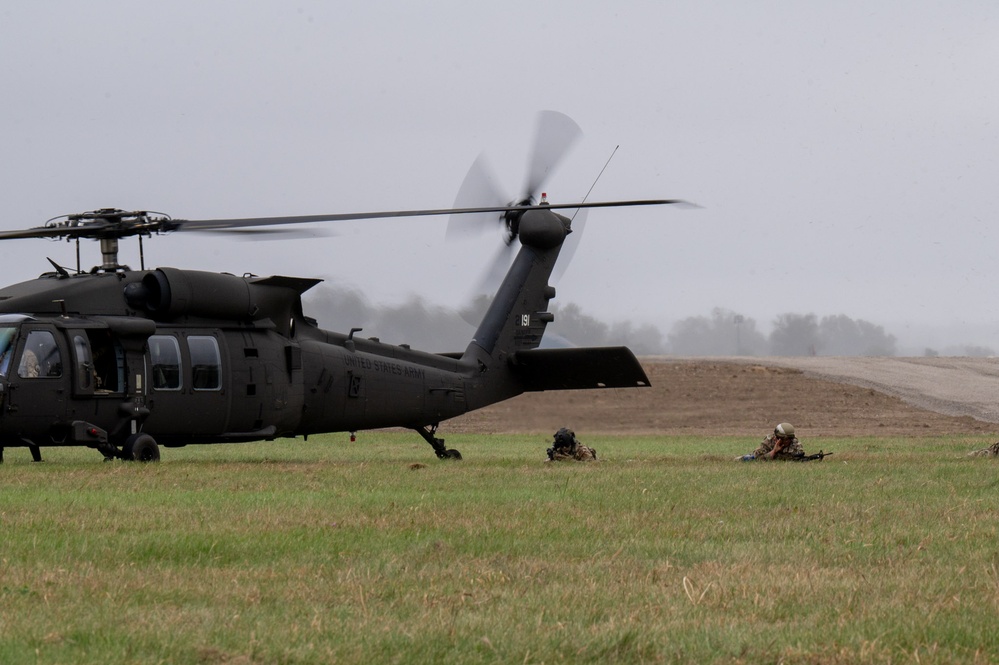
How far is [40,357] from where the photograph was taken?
1541 cm

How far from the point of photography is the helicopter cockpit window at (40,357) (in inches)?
602

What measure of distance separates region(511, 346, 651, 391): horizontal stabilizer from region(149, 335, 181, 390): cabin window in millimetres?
6029

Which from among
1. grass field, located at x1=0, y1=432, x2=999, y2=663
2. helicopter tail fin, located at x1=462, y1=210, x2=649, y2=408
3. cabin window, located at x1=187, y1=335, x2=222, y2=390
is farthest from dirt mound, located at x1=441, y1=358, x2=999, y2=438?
grass field, located at x1=0, y1=432, x2=999, y2=663

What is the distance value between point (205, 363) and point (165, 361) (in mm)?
557

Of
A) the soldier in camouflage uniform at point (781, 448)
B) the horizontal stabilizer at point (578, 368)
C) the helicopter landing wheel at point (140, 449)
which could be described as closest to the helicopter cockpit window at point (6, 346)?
the helicopter landing wheel at point (140, 449)

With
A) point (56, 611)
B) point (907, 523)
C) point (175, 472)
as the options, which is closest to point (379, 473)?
point (175, 472)

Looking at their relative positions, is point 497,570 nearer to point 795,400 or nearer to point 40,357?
point 40,357

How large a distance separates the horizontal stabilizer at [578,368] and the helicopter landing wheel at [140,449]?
653 centimetres

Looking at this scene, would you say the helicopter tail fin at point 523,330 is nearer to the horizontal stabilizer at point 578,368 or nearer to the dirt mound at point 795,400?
the horizontal stabilizer at point 578,368

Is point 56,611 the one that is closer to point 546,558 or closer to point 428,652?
point 428,652

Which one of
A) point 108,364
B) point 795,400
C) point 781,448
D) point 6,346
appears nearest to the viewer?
point 6,346

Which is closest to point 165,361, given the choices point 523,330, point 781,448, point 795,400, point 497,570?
point 523,330

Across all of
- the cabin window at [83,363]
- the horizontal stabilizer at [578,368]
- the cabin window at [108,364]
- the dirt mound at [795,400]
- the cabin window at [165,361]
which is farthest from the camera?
the dirt mound at [795,400]

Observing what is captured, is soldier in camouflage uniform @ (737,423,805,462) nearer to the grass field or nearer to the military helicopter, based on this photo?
the military helicopter
